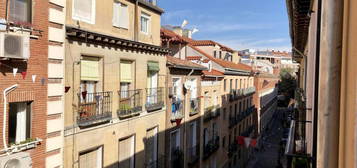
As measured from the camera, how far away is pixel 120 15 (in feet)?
41.8

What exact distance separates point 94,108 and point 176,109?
7.52m

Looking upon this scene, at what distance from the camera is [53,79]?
9.06 meters

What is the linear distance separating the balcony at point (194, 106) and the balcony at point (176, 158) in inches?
111

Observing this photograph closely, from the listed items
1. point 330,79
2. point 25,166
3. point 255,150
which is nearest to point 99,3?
point 25,166

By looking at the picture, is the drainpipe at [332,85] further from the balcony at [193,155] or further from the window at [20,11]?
the balcony at [193,155]

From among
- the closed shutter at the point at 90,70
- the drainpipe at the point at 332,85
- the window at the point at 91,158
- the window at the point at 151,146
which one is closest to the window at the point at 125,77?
the closed shutter at the point at 90,70

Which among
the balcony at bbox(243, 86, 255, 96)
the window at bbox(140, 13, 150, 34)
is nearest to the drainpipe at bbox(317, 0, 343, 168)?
the window at bbox(140, 13, 150, 34)

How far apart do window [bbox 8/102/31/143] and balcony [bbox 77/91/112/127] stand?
1958mm

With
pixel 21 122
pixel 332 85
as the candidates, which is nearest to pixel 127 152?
pixel 21 122

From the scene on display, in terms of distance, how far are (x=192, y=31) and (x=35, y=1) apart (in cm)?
2672

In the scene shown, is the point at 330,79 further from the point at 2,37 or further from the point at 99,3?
the point at 99,3

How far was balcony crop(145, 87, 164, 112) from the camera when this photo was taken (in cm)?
1491

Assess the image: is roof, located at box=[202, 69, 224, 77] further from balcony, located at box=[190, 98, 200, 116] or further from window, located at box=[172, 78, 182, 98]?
window, located at box=[172, 78, 182, 98]

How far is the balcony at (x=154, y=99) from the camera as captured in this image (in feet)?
48.9
